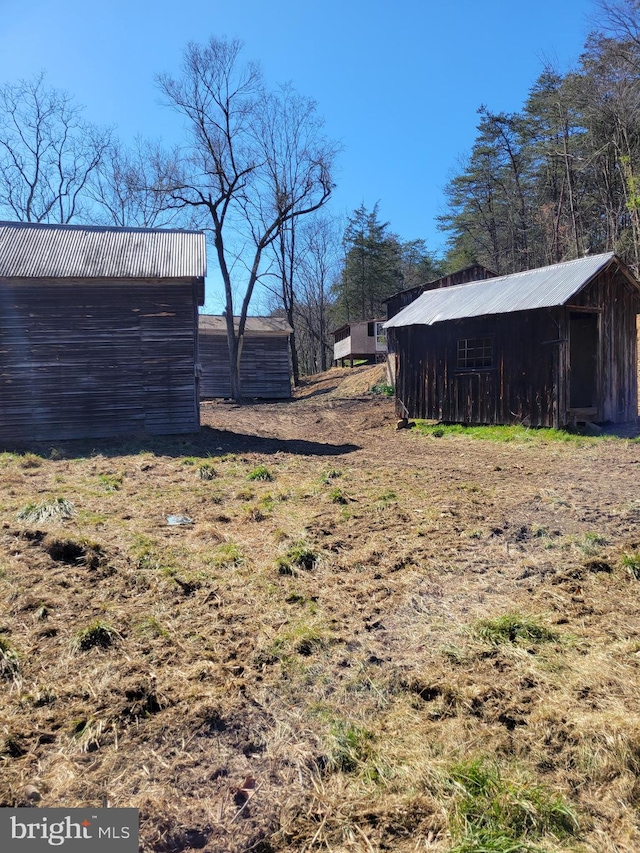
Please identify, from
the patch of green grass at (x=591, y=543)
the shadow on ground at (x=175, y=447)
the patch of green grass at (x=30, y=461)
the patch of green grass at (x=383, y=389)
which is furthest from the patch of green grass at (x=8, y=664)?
the patch of green grass at (x=383, y=389)

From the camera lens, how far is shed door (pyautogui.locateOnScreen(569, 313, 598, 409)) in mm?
14156

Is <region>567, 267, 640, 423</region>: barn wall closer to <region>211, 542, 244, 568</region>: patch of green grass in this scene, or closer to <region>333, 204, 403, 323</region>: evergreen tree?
<region>211, 542, 244, 568</region>: patch of green grass

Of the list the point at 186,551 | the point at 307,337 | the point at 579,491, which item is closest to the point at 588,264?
the point at 579,491

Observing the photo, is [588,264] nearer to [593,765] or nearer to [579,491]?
[579,491]

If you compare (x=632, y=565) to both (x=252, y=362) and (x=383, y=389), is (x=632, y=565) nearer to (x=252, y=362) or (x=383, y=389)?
(x=383, y=389)

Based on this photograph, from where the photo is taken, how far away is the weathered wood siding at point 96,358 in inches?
496

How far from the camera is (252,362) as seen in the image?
29.5 m

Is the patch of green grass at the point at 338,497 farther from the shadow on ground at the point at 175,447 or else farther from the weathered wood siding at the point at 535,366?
the weathered wood siding at the point at 535,366

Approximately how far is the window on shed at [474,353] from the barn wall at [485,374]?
0.14 m

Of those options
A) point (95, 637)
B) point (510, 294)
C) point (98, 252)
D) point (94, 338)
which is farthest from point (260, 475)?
point (510, 294)

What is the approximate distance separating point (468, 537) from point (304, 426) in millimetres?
12965

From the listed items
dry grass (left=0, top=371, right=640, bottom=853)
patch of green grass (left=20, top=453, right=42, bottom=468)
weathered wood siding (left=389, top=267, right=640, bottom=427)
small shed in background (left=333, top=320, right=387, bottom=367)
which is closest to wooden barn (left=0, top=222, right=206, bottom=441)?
patch of green grass (left=20, top=453, right=42, bottom=468)

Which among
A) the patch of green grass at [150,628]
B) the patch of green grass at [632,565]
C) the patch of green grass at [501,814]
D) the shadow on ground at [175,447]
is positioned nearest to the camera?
the patch of green grass at [501,814]

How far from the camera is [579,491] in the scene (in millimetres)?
6953
